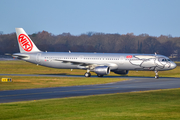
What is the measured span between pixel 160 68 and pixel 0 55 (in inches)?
3133

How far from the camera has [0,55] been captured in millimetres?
116625

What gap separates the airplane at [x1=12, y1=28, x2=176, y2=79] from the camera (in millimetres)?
49812

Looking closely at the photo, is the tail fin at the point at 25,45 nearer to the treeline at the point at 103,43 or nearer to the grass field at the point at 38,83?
the grass field at the point at 38,83

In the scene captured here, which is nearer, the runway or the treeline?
the runway

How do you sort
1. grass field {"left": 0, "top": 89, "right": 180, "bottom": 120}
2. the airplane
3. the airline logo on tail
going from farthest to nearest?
1. the airline logo on tail
2. the airplane
3. grass field {"left": 0, "top": 89, "right": 180, "bottom": 120}

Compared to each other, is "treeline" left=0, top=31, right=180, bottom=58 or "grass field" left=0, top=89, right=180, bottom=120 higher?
"treeline" left=0, top=31, right=180, bottom=58

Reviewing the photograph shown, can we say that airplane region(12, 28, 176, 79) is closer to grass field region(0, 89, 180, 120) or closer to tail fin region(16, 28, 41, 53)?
tail fin region(16, 28, 41, 53)

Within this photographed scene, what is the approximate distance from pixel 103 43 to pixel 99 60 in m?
84.6

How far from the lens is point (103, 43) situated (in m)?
136

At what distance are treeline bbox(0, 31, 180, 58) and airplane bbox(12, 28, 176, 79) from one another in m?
57.8

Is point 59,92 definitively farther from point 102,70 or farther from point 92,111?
point 102,70

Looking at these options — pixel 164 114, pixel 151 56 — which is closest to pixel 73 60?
pixel 151 56

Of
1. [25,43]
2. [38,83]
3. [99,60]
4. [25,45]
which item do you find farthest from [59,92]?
[25,43]

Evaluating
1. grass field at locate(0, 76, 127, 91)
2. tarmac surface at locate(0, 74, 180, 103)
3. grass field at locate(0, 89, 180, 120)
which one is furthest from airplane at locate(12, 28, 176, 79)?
grass field at locate(0, 89, 180, 120)
